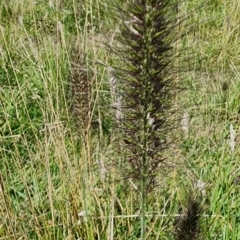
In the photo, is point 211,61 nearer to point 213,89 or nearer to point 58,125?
point 213,89

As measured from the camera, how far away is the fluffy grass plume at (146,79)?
0.94 m

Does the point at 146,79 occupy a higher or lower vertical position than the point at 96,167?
higher

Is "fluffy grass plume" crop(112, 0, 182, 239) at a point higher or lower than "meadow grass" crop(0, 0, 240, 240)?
higher

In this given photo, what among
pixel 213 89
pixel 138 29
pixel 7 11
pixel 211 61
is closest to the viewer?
pixel 138 29

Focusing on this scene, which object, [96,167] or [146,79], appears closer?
[146,79]

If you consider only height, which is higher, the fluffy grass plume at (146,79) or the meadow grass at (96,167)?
the fluffy grass plume at (146,79)

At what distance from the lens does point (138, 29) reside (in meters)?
0.95

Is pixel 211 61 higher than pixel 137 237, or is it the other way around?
pixel 211 61

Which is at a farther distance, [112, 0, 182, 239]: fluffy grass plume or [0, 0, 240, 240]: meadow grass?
[0, 0, 240, 240]: meadow grass

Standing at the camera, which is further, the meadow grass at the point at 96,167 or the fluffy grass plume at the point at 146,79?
the meadow grass at the point at 96,167

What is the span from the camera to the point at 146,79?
1025 millimetres

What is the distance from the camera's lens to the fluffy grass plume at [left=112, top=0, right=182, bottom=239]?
0.94 m

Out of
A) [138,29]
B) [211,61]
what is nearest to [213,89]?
[211,61]

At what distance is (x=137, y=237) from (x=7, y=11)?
2.11m
